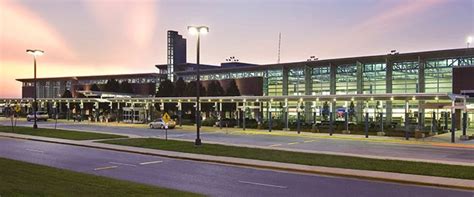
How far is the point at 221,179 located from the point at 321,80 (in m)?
55.4

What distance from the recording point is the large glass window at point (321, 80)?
69.1 m

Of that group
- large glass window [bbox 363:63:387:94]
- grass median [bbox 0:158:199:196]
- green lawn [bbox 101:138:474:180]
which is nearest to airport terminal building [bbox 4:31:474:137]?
large glass window [bbox 363:63:387:94]

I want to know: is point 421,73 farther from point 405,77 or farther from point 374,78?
point 374,78

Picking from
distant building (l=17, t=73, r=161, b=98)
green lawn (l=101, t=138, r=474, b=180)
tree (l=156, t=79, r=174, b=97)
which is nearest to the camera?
green lawn (l=101, t=138, r=474, b=180)

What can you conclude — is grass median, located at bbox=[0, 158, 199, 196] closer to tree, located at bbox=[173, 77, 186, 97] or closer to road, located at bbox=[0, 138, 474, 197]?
road, located at bbox=[0, 138, 474, 197]

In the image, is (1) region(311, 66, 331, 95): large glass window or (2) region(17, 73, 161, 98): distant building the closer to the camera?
(1) region(311, 66, 331, 95): large glass window

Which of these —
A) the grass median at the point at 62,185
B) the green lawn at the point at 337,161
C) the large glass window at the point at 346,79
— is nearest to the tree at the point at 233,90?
the large glass window at the point at 346,79

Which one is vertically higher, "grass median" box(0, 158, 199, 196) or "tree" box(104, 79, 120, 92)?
"tree" box(104, 79, 120, 92)

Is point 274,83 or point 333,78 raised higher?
point 333,78

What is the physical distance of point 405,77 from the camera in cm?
6144

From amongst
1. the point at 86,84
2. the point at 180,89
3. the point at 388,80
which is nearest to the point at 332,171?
the point at 388,80

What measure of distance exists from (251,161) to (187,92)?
55994 millimetres

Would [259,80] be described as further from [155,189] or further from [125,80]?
[155,189]

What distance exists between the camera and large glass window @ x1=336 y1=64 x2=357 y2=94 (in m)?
66.2
